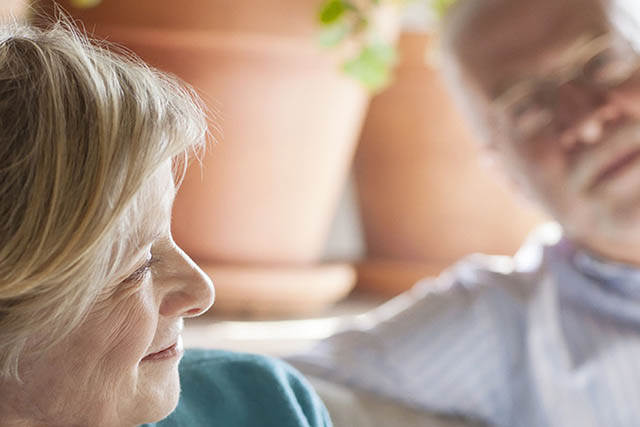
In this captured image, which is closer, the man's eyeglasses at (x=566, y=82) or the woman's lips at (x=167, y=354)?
the woman's lips at (x=167, y=354)

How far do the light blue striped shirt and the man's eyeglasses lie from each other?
0.16 metres

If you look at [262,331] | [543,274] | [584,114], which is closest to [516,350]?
[543,274]

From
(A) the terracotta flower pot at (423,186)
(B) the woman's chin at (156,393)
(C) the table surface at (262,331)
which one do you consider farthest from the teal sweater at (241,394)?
(A) the terracotta flower pot at (423,186)

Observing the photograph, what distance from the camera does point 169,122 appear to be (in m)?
0.63

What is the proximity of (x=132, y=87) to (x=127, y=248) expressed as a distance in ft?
0.31

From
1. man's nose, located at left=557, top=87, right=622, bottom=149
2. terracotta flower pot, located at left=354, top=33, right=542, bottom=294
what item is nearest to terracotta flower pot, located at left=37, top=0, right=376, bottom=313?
terracotta flower pot, located at left=354, top=33, right=542, bottom=294

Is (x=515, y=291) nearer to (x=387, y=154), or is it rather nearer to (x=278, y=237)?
(x=278, y=237)

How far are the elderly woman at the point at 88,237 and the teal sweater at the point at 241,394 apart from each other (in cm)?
16

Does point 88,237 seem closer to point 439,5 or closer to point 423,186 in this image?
point 439,5

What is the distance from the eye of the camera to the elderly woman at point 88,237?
0.59 metres

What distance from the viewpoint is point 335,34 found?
1553 millimetres

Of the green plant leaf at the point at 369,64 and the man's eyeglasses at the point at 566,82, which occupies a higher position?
the man's eyeglasses at the point at 566,82

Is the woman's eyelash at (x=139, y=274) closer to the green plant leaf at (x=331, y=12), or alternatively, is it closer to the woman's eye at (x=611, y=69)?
the woman's eye at (x=611, y=69)

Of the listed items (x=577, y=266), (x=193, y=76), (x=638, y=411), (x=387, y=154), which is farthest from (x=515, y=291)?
(x=387, y=154)
